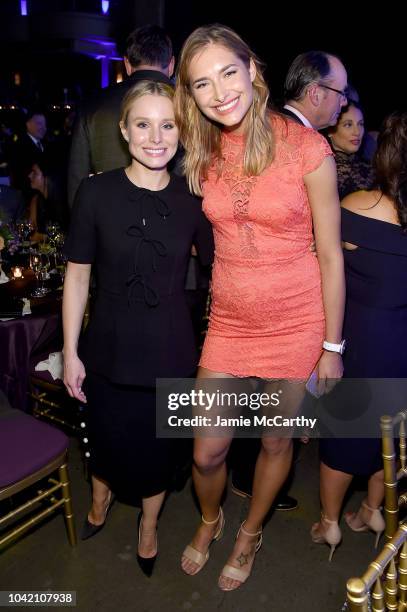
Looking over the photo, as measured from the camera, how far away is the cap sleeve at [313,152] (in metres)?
1.56

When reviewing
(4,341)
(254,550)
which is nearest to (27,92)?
(4,341)

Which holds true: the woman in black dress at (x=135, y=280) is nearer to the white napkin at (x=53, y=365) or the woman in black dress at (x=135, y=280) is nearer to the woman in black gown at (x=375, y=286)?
the woman in black gown at (x=375, y=286)

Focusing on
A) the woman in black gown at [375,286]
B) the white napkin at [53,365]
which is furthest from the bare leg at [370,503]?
the white napkin at [53,365]

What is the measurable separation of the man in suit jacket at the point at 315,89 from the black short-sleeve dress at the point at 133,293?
101cm

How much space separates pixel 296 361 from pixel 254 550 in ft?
2.70

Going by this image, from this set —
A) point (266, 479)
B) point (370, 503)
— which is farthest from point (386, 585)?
point (370, 503)

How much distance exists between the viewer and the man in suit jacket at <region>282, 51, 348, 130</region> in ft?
7.97

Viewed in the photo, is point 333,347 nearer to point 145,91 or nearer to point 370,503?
point 370,503

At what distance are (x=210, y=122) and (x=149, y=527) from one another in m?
1.48

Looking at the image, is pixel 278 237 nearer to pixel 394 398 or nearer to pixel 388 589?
pixel 394 398

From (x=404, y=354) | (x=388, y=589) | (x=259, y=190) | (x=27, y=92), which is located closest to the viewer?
(x=388, y=589)

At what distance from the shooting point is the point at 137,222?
5.55 ft

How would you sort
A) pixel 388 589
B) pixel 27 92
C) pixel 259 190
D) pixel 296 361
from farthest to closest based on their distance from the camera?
1. pixel 27 92
2. pixel 296 361
3. pixel 259 190
4. pixel 388 589

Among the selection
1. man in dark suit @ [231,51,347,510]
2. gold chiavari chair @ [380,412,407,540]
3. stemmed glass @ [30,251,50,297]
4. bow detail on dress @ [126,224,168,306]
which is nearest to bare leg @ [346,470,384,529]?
man in dark suit @ [231,51,347,510]
